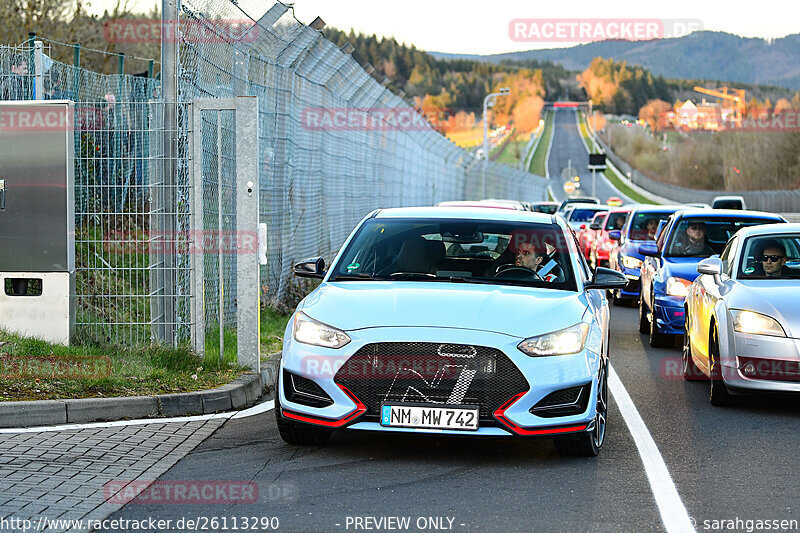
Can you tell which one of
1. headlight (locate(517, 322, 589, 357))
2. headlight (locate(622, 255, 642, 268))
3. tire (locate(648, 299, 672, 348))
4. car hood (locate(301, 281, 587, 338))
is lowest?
Answer: tire (locate(648, 299, 672, 348))

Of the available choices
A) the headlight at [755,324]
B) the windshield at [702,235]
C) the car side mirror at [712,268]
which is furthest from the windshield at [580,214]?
the headlight at [755,324]

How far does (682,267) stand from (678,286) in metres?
0.42

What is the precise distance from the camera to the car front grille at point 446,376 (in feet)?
21.9

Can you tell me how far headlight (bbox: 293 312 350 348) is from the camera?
6844 mm

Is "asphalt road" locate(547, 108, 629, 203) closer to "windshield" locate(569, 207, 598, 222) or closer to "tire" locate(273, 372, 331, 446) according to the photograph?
"windshield" locate(569, 207, 598, 222)

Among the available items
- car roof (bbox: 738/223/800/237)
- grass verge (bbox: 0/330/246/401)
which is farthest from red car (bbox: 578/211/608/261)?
grass verge (bbox: 0/330/246/401)

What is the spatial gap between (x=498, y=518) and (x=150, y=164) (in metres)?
5.46

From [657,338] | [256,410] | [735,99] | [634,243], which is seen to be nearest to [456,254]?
[256,410]

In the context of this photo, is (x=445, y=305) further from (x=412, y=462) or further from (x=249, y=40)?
(x=249, y=40)

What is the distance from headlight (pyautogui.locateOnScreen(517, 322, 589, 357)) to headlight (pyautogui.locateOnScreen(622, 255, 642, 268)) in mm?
11726

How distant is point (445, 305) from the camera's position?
7070mm

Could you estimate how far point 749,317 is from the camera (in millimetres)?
8836

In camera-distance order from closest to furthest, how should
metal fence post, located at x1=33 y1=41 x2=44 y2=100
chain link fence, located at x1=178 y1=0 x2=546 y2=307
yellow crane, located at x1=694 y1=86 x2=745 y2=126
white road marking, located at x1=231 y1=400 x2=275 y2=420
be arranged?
white road marking, located at x1=231 y1=400 x2=275 y2=420 < chain link fence, located at x1=178 y1=0 x2=546 y2=307 < metal fence post, located at x1=33 y1=41 x2=44 y2=100 < yellow crane, located at x1=694 y1=86 x2=745 y2=126

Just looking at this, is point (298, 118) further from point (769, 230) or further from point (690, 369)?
point (769, 230)
